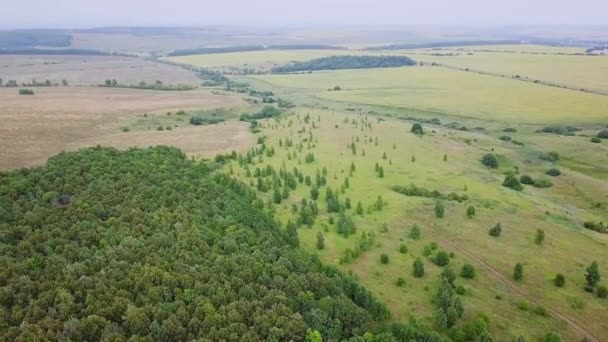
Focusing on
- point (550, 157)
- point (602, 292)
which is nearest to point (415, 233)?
point (602, 292)

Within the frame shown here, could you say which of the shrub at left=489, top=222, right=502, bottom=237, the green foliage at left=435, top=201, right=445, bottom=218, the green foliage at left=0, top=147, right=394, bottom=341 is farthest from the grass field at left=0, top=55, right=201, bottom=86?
the shrub at left=489, top=222, right=502, bottom=237

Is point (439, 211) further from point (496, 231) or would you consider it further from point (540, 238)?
point (540, 238)

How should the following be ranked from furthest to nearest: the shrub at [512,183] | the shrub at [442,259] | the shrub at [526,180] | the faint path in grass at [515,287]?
the shrub at [526,180] → the shrub at [512,183] → the shrub at [442,259] → the faint path in grass at [515,287]

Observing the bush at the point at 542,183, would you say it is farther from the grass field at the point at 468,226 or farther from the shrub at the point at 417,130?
the shrub at the point at 417,130

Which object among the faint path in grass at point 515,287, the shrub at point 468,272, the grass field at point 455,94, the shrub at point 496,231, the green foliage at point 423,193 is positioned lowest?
the faint path in grass at point 515,287

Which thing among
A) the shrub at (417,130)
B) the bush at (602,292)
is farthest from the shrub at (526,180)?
the bush at (602,292)

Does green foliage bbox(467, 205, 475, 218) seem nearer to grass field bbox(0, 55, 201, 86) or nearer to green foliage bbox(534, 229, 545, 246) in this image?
green foliage bbox(534, 229, 545, 246)
